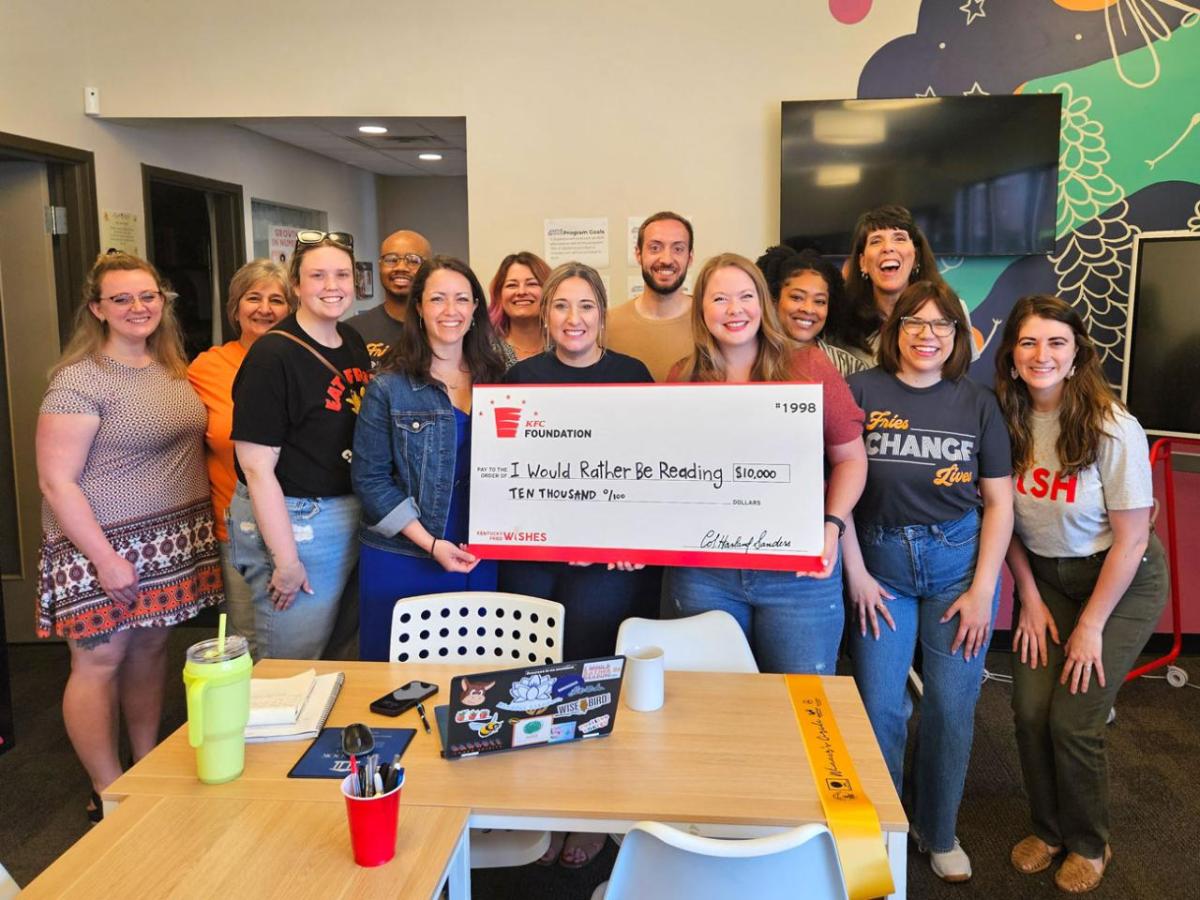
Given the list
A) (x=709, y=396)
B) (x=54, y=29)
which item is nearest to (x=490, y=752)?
(x=709, y=396)

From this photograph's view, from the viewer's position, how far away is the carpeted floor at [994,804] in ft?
7.52

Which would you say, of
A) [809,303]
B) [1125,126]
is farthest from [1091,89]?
[809,303]

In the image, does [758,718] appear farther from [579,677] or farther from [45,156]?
[45,156]

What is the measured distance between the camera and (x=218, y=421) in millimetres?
2639

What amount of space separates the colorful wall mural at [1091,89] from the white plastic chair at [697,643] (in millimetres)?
2487

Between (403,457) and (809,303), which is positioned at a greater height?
(809,303)

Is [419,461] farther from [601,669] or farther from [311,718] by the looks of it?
[601,669]

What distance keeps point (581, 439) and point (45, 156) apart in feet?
9.79

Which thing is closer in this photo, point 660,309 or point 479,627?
point 479,627

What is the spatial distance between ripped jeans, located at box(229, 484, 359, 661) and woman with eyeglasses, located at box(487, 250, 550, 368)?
2.67ft

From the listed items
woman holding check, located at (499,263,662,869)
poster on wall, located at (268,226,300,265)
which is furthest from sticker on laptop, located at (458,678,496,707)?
poster on wall, located at (268,226,300,265)

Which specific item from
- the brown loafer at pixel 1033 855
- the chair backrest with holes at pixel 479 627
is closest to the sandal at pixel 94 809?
the chair backrest with holes at pixel 479 627

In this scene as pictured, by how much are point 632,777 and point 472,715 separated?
28 centimetres

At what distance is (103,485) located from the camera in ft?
7.80
